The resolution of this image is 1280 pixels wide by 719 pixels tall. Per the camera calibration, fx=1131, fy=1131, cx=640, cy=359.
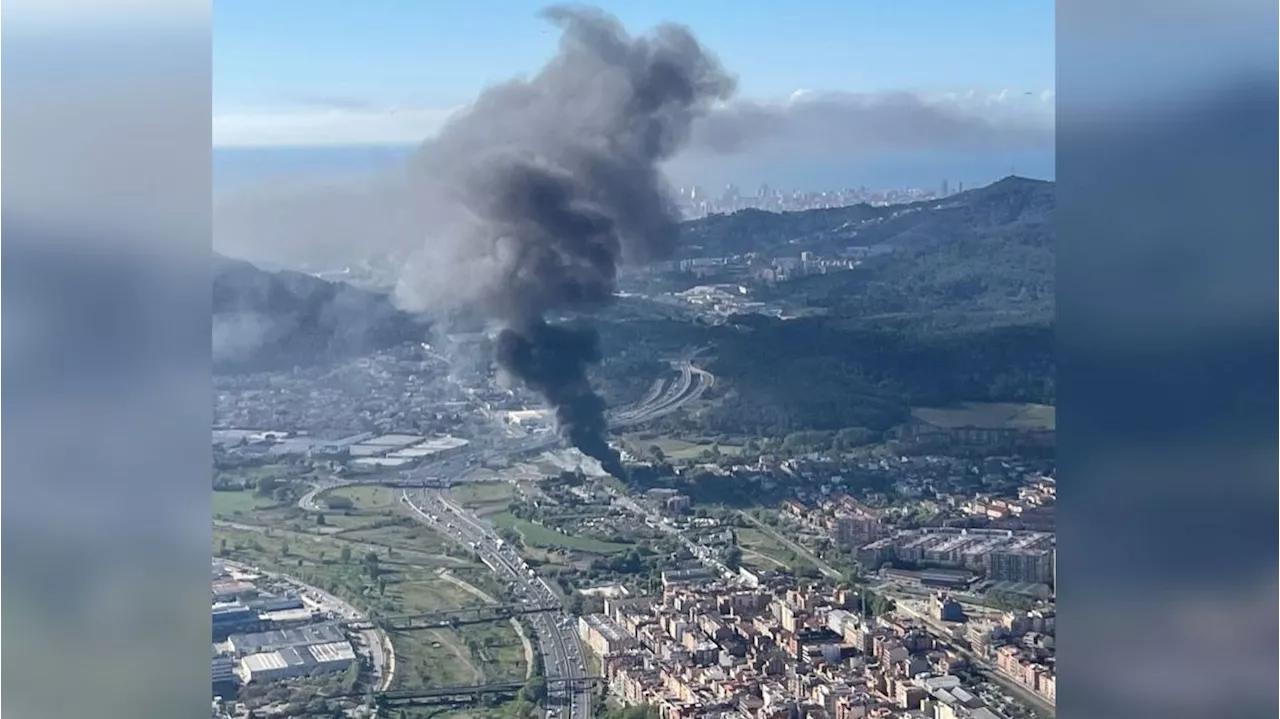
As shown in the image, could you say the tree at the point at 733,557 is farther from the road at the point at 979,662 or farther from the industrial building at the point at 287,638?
the industrial building at the point at 287,638

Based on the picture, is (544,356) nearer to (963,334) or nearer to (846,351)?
(846,351)

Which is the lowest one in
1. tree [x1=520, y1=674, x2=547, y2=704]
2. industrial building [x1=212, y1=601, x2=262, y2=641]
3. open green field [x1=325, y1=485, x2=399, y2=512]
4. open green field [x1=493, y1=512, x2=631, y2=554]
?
tree [x1=520, y1=674, x2=547, y2=704]

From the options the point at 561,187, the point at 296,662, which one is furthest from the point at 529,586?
the point at 561,187

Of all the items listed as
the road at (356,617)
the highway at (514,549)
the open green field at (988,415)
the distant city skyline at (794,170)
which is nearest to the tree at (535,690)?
the highway at (514,549)

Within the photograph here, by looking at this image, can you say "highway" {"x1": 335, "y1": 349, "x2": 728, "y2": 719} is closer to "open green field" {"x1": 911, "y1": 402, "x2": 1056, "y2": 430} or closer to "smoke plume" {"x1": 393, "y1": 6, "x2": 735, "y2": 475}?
"smoke plume" {"x1": 393, "y1": 6, "x2": 735, "y2": 475}

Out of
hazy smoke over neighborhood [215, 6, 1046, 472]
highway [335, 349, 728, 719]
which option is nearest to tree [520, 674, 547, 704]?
highway [335, 349, 728, 719]

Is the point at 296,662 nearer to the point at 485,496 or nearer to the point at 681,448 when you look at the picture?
the point at 485,496
